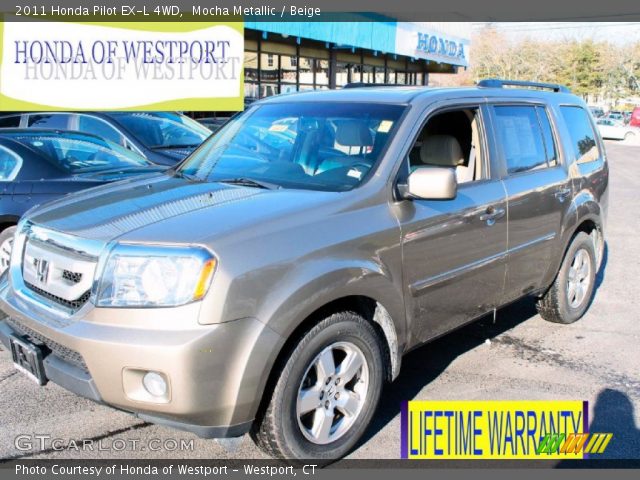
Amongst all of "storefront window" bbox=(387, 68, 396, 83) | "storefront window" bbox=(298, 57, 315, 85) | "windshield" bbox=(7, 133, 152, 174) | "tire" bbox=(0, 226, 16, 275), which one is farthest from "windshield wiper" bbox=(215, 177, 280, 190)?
"storefront window" bbox=(387, 68, 396, 83)

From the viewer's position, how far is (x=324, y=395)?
3.23 m

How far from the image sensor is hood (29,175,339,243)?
290 cm

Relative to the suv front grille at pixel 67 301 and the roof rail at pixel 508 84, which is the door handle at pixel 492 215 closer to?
the roof rail at pixel 508 84

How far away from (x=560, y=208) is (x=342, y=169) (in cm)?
221

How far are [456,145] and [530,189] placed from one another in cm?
67

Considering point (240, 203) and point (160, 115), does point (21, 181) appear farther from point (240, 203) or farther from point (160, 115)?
point (160, 115)

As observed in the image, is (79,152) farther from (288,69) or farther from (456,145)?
(288,69)

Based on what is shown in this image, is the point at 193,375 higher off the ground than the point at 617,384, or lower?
higher

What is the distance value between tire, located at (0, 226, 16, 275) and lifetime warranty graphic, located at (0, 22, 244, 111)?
1100 cm

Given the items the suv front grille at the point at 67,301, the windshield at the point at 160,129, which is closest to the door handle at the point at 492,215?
the suv front grille at the point at 67,301

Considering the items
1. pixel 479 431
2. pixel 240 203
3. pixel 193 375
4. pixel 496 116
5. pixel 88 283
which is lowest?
pixel 479 431

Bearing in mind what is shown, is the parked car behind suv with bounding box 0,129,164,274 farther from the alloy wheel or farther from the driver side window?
the alloy wheel

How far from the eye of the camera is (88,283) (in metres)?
2.88

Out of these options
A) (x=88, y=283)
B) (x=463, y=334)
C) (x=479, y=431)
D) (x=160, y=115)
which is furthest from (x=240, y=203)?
(x=160, y=115)
